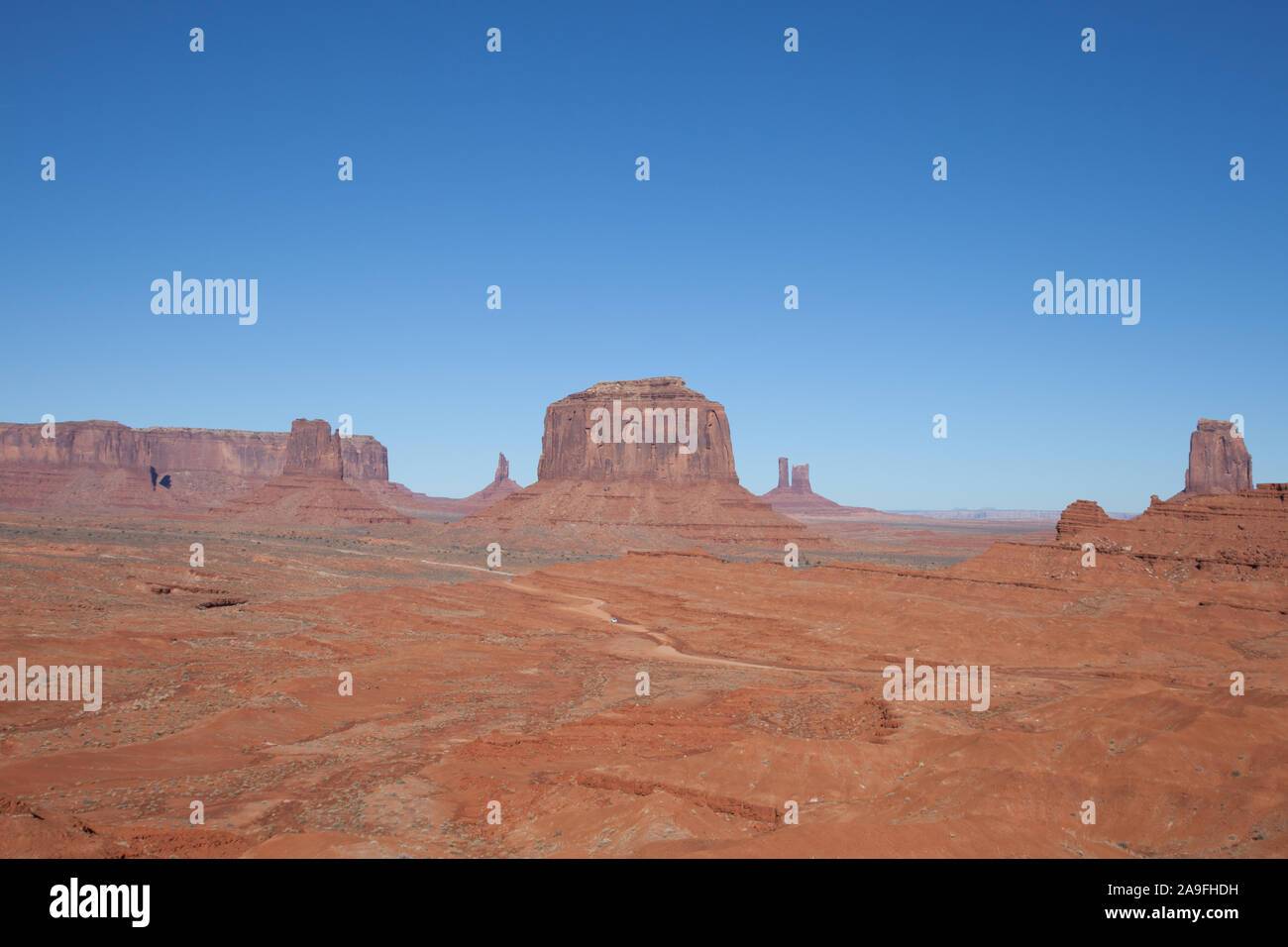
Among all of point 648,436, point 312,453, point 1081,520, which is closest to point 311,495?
point 312,453

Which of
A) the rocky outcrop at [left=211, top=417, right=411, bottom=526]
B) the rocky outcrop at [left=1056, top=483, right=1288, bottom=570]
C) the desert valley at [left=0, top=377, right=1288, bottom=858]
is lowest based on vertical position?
the desert valley at [left=0, top=377, right=1288, bottom=858]

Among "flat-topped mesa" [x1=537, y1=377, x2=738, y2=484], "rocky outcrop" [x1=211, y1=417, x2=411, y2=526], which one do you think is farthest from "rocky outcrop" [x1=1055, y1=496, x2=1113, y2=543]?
"rocky outcrop" [x1=211, y1=417, x2=411, y2=526]

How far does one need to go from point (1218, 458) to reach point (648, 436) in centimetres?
8810

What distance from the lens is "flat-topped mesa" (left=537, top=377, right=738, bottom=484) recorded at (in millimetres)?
132625

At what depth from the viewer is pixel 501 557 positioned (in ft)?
298

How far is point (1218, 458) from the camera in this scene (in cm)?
13600

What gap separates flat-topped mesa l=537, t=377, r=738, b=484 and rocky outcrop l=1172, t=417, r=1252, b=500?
71642mm

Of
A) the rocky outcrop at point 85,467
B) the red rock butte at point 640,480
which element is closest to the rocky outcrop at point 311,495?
the rocky outcrop at point 85,467

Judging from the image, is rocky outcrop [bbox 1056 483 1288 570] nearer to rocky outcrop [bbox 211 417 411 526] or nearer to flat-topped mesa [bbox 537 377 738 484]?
flat-topped mesa [bbox 537 377 738 484]

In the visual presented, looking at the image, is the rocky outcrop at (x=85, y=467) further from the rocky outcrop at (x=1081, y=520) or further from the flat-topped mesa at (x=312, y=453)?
the rocky outcrop at (x=1081, y=520)

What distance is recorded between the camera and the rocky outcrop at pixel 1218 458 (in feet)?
445

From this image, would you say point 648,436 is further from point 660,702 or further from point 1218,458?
point 660,702
